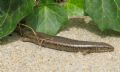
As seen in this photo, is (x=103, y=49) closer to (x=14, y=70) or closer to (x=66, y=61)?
(x=66, y=61)

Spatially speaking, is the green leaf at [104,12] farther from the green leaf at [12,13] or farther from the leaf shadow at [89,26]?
the green leaf at [12,13]

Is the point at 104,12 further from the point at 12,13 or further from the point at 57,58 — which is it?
the point at 12,13

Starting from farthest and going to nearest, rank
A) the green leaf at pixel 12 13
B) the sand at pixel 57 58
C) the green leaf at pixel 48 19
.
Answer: the green leaf at pixel 48 19
the green leaf at pixel 12 13
the sand at pixel 57 58

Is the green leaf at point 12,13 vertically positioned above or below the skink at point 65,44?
above

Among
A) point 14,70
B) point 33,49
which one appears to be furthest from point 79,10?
point 14,70

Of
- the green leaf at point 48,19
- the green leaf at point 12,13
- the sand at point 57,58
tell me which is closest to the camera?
the sand at point 57,58

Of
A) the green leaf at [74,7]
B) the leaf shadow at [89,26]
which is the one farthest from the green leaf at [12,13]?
the leaf shadow at [89,26]

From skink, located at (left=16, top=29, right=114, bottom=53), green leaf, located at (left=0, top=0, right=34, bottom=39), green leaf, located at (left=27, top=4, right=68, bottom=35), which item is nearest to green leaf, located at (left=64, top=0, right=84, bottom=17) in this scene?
green leaf, located at (left=27, top=4, right=68, bottom=35)

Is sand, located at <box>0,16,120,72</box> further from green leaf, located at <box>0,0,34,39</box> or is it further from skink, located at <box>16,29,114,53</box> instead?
green leaf, located at <box>0,0,34,39</box>
